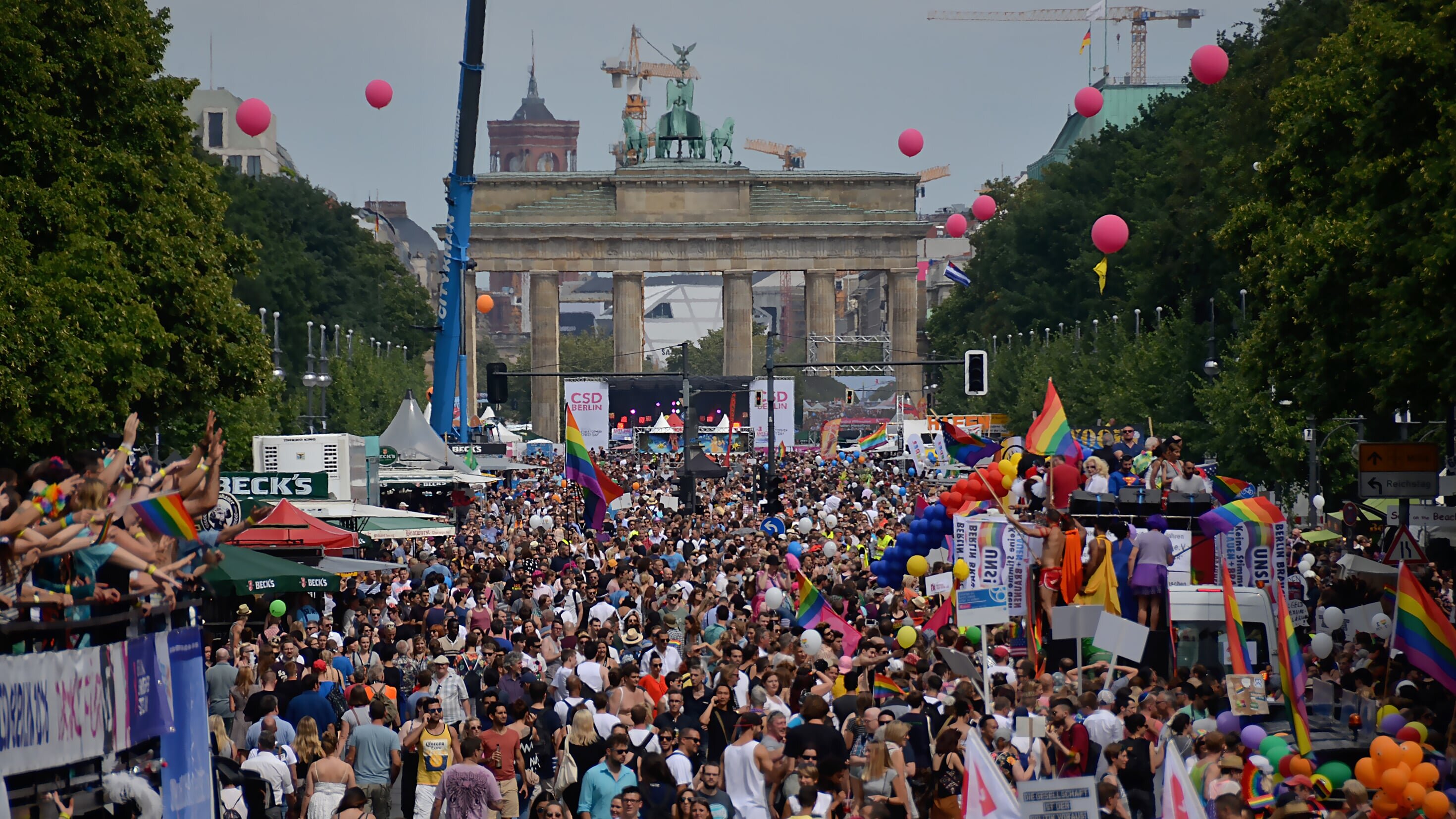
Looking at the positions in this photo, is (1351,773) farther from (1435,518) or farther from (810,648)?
(1435,518)

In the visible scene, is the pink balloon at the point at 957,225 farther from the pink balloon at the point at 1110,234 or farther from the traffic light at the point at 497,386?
the pink balloon at the point at 1110,234

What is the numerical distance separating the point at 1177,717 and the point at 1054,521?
5.21 metres

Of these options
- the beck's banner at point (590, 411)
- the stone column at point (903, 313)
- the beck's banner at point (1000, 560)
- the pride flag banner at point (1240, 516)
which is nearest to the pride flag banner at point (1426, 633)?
the pride flag banner at point (1240, 516)

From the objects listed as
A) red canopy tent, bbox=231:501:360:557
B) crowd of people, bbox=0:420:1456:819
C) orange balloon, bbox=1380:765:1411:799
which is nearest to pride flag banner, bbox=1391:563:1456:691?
crowd of people, bbox=0:420:1456:819

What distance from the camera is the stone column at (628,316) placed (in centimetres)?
12231

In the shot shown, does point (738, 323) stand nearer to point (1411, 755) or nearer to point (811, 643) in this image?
point (811, 643)

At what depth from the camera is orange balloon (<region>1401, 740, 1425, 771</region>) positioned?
11.2m

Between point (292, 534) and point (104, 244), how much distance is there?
29.3 ft

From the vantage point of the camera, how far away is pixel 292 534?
2523 centimetres

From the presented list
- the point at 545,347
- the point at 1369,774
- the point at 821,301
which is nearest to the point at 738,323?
the point at 821,301

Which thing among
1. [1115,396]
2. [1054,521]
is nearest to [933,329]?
[1115,396]

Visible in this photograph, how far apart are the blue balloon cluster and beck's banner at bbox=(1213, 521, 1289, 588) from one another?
19.0 feet

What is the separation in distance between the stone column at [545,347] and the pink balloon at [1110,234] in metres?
82.0

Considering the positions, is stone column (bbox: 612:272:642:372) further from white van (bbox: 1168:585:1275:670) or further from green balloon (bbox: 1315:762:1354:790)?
green balloon (bbox: 1315:762:1354:790)
